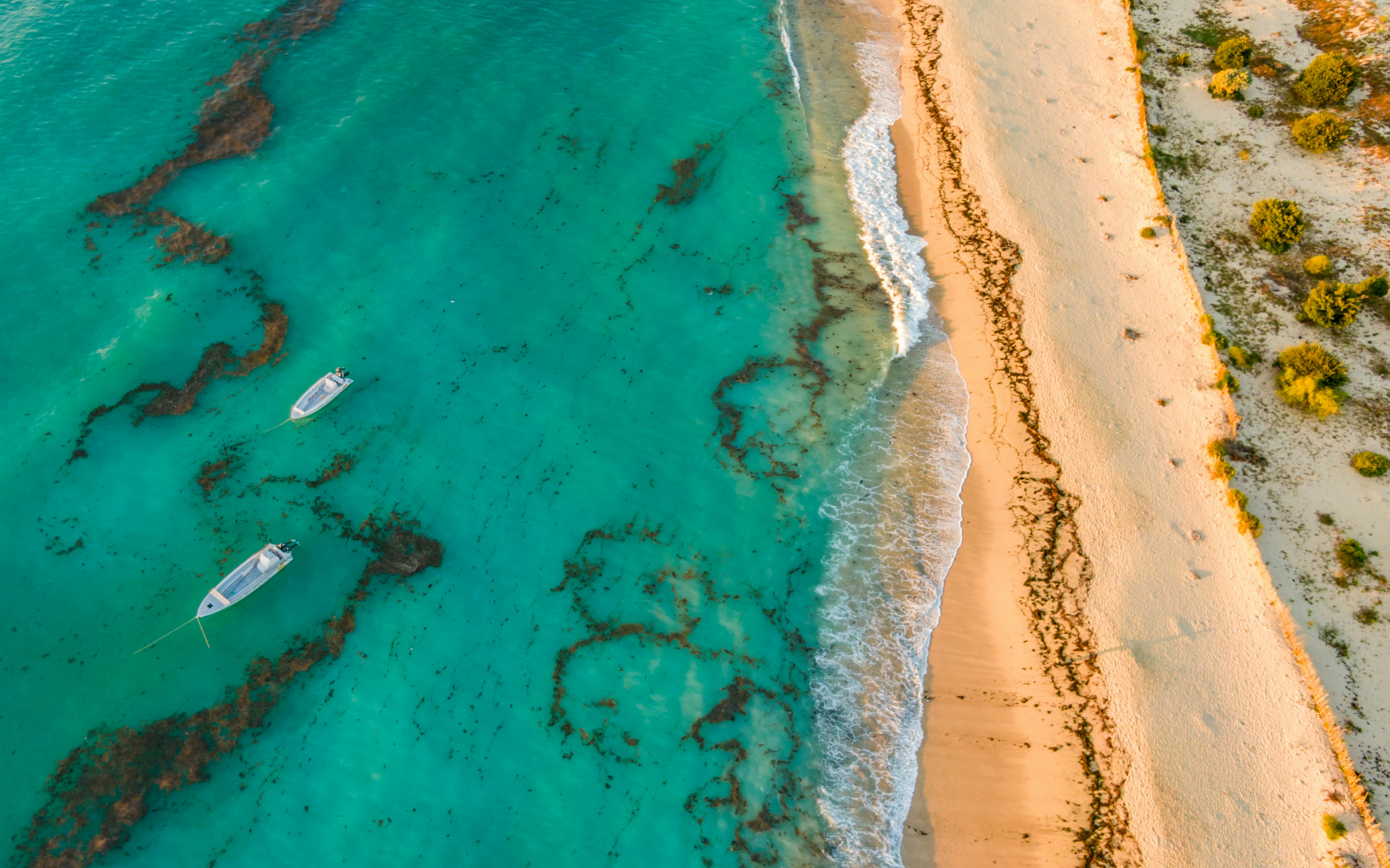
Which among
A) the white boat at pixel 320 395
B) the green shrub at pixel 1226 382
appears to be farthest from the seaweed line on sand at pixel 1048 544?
the white boat at pixel 320 395

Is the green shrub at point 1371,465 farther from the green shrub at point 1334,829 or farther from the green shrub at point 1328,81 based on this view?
the green shrub at point 1328,81

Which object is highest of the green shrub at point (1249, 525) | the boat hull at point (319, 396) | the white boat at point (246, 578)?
the boat hull at point (319, 396)

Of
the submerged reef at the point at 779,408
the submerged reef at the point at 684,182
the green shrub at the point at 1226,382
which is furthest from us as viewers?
the submerged reef at the point at 684,182

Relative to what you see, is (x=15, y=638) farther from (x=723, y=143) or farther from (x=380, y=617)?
(x=723, y=143)

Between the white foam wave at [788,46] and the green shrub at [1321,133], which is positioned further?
the white foam wave at [788,46]

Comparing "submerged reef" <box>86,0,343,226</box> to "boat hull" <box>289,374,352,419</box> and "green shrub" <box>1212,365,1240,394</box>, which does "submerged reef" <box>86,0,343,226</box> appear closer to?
"boat hull" <box>289,374,352,419</box>

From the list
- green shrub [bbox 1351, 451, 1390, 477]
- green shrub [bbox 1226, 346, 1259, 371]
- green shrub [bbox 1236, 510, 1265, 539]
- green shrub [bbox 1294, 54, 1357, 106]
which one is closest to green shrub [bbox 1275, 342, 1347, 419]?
green shrub [bbox 1226, 346, 1259, 371]

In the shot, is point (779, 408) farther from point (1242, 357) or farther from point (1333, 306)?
point (1333, 306)
